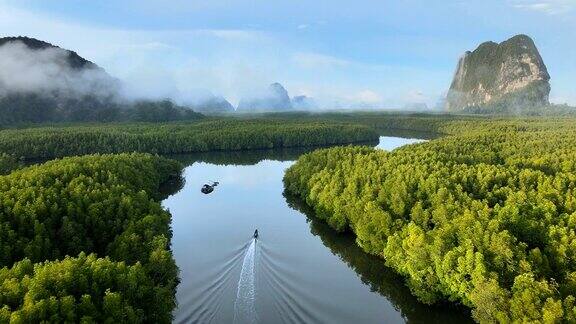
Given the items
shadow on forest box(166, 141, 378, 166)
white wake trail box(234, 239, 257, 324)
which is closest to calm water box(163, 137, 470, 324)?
white wake trail box(234, 239, 257, 324)

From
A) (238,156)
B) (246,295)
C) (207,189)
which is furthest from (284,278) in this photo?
(238,156)

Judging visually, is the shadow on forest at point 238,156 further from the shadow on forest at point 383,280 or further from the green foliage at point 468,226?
the shadow on forest at point 383,280

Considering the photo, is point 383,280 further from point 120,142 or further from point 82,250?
point 120,142

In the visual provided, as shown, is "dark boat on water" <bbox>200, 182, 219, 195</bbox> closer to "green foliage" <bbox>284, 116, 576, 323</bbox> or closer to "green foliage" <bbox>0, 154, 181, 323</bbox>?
"green foliage" <bbox>0, 154, 181, 323</bbox>

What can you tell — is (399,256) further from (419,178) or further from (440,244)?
(419,178)

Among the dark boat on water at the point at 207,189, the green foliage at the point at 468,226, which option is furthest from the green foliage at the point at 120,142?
the green foliage at the point at 468,226

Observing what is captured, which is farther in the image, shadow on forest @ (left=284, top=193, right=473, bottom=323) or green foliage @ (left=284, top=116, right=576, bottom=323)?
shadow on forest @ (left=284, top=193, right=473, bottom=323)
